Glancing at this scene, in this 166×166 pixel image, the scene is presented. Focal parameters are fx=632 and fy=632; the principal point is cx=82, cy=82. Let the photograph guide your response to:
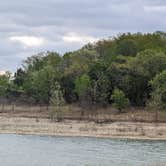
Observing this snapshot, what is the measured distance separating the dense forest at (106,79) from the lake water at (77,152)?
79.3 ft

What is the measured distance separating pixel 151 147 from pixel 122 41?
65.2m

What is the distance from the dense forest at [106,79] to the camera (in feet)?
333

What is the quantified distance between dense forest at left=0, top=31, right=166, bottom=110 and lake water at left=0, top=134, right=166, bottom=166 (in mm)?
Result: 24170

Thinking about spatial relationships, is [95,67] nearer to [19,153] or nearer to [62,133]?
[62,133]

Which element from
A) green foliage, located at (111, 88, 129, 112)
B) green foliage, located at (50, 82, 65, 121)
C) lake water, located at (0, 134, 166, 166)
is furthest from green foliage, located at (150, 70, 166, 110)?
lake water, located at (0, 134, 166, 166)

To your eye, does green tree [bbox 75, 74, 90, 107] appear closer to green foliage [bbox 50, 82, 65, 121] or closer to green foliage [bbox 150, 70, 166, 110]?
green foliage [bbox 50, 82, 65, 121]

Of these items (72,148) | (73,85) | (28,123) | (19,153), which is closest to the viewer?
(19,153)

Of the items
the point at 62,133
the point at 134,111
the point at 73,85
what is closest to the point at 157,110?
the point at 134,111

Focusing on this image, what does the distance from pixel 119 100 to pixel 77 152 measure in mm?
38144

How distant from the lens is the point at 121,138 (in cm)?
7500

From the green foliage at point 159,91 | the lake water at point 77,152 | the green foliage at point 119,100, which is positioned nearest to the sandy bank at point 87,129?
the lake water at point 77,152

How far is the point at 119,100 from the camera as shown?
94500 mm

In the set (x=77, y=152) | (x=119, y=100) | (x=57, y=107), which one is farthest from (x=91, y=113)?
(x=77, y=152)

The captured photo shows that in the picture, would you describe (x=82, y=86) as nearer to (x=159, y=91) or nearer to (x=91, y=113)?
(x=91, y=113)
